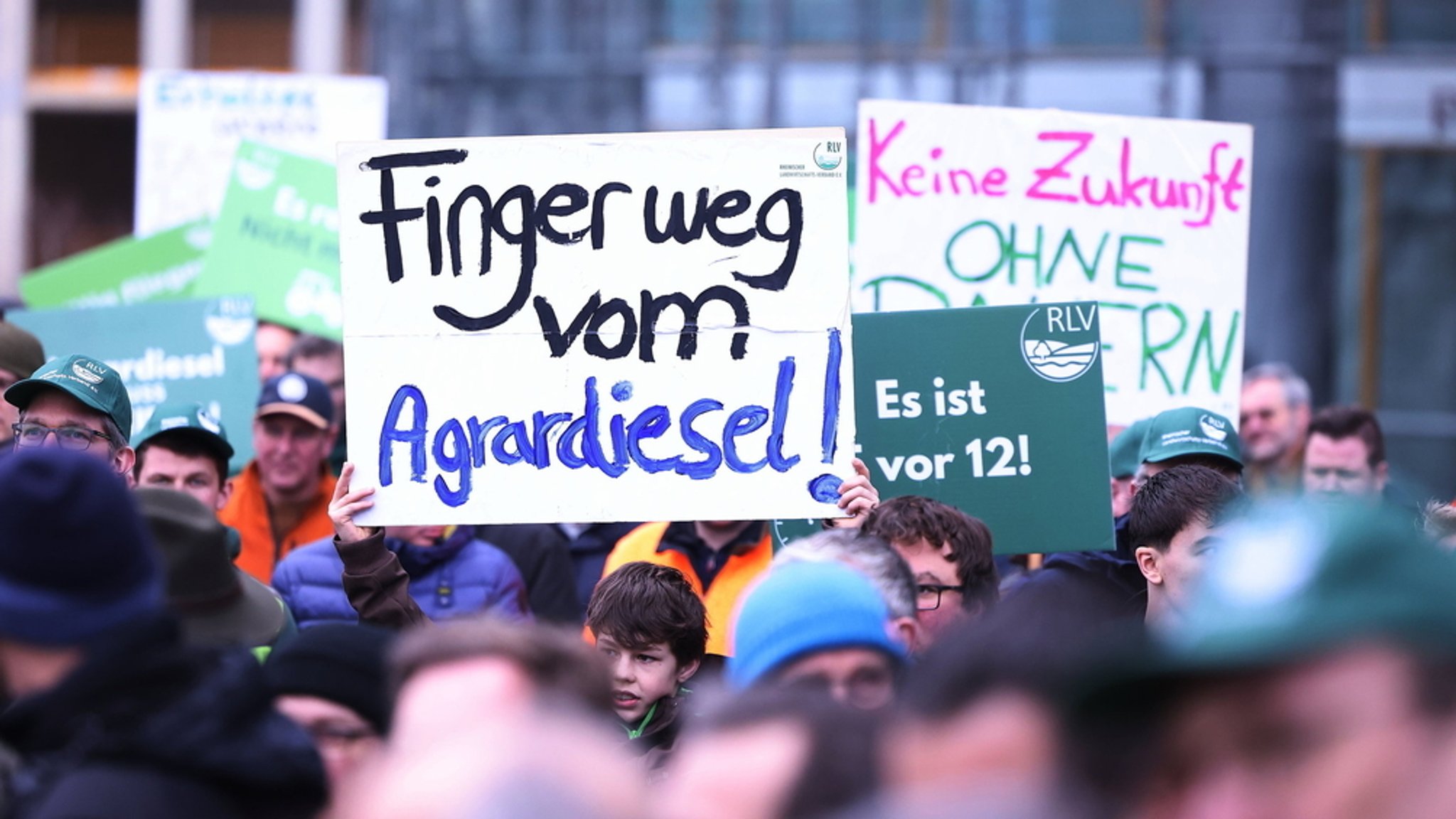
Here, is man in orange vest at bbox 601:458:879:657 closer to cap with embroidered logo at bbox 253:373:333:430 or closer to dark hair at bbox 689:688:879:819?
cap with embroidered logo at bbox 253:373:333:430

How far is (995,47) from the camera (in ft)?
43.2

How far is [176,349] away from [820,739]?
4926 millimetres

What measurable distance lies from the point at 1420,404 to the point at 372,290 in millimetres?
10650

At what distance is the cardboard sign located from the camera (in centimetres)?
630

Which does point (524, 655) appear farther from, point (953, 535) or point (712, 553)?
point (712, 553)

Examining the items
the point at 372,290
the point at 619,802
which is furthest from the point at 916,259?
the point at 619,802

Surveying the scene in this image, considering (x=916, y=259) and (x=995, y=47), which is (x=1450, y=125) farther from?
(x=916, y=259)

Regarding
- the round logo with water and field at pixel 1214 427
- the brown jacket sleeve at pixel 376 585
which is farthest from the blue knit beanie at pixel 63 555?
the round logo with water and field at pixel 1214 427

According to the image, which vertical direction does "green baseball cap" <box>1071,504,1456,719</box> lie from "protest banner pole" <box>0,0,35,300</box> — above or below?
below

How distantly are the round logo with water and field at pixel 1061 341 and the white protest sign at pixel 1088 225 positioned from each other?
71 cm

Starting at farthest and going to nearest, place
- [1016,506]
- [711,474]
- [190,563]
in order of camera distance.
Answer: [1016,506] → [711,474] → [190,563]

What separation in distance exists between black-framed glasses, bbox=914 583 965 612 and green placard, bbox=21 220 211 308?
4.93m

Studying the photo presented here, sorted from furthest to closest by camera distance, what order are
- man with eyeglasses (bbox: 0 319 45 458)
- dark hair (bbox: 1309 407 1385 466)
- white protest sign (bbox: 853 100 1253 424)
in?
1. dark hair (bbox: 1309 407 1385 466)
2. white protest sign (bbox: 853 100 1253 424)
3. man with eyeglasses (bbox: 0 319 45 458)

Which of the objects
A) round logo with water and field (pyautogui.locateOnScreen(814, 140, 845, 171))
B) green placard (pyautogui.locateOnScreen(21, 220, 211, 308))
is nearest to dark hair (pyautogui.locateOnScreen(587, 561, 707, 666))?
round logo with water and field (pyautogui.locateOnScreen(814, 140, 845, 171))
